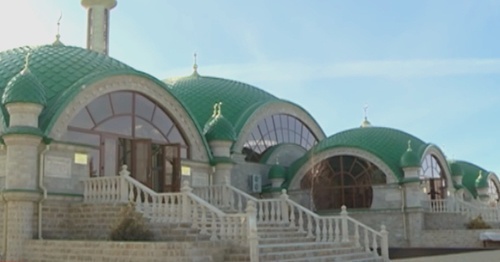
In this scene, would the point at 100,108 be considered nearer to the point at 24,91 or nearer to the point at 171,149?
the point at 24,91

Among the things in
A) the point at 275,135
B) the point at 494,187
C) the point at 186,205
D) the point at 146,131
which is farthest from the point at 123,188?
the point at 494,187

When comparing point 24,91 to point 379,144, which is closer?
point 24,91

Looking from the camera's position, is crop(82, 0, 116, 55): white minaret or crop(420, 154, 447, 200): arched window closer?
crop(82, 0, 116, 55): white minaret

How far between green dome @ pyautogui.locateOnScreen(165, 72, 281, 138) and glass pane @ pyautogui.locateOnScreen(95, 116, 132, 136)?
677 cm

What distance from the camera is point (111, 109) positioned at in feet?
53.3

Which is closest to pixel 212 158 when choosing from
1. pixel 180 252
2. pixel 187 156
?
pixel 187 156

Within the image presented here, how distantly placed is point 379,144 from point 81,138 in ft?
40.5

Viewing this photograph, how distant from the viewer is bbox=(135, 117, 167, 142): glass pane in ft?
55.7

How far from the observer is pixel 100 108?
1588cm

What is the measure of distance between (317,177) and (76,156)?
11.7 metres

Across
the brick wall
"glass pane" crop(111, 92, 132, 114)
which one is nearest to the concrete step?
the brick wall

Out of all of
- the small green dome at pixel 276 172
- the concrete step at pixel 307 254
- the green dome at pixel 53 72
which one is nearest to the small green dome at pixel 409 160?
the small green dome at pixel 276 172

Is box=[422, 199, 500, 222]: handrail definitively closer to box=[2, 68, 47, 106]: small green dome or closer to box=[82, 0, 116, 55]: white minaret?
box=[82, 0, 116, 55]: white minaret

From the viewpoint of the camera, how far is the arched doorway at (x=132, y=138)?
51.1ft
